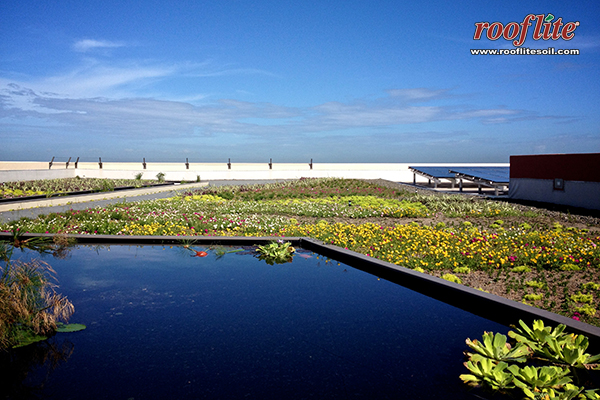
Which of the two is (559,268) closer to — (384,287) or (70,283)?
(384,287)

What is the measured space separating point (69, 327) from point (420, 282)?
411cm

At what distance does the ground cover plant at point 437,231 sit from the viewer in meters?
5.62

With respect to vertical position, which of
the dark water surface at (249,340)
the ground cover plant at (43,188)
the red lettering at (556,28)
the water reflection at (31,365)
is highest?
the red lettering at (556,28)

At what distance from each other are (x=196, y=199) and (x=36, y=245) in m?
7.63

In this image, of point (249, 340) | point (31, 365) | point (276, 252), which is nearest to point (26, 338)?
point (31, 365)

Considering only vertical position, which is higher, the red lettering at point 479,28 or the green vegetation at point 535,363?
the red lettering at point 479,28

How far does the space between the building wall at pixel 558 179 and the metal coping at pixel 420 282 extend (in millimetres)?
10635

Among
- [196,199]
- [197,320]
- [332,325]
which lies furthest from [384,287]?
[196,199]

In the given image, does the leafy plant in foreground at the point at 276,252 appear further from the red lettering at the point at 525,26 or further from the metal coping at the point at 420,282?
the red lettering at the point at 525,26

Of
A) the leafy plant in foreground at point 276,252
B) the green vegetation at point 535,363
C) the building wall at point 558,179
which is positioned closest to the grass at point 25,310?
the leafy plant in foreground at point 276,252

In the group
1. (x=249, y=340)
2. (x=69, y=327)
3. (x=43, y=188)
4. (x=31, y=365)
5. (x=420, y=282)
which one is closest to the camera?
(x=31, y=365)

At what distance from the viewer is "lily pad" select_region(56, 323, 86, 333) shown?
13.5 ft

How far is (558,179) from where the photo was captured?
1472 centimetres

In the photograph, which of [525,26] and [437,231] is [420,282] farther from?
[525,26]
